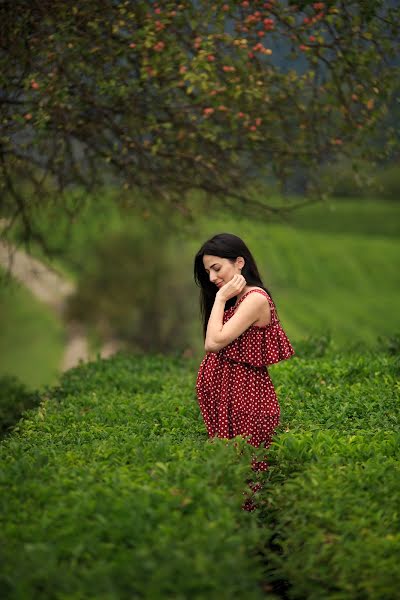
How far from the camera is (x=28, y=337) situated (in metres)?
52.0

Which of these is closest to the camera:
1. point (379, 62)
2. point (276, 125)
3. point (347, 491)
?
point (347, 491)

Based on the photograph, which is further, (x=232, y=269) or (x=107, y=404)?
(x=107, y=404)

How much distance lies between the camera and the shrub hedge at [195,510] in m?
3.45

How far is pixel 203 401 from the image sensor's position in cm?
556

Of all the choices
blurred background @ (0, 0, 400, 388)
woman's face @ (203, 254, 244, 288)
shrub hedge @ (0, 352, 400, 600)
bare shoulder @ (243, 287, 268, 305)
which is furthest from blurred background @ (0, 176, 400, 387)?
bare shoulder @ (243, 287, 268, 305)

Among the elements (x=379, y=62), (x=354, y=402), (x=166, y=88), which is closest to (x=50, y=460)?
(x=354, y=402)

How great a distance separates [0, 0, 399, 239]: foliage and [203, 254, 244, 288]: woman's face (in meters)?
3.02

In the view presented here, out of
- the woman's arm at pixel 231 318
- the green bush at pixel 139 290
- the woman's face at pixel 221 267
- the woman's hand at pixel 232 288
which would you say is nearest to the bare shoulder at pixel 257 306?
the woman's arm at pixel 231 318

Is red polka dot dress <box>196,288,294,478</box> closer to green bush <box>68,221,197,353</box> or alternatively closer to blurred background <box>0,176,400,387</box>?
blurred background <box>0,176,400,387</box>

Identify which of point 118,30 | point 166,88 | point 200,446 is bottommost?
point 200,446

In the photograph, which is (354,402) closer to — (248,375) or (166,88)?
(248,375)

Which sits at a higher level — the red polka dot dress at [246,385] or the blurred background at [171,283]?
the red polka dot dress at [246,385]

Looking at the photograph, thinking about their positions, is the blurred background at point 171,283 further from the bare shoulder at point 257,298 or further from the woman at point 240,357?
the bare shoulder at point 257,298

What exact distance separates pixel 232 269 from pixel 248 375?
81cm
